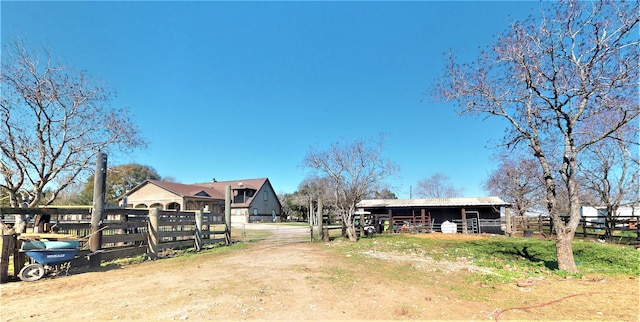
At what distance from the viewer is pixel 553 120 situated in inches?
363

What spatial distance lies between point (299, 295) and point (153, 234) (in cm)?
603

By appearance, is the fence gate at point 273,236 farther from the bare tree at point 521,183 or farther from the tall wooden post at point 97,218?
the bare tree at point 521,183

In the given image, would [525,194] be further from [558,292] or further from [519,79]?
[558,292]

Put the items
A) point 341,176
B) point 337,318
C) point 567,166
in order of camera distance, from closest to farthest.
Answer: point 337,318 < point 567,166 < point 341,176

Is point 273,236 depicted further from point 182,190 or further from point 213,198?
point 213,198

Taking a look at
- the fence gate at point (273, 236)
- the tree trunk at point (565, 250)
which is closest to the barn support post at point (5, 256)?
the fence gate at point (273, 236)

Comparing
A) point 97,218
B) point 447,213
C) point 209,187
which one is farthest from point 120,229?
point 209,187

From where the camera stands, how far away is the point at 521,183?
26.3 metres

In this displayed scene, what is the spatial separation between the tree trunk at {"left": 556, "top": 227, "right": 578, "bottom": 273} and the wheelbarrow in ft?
37.3

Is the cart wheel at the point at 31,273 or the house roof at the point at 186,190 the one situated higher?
the house roof at the point at 186,190

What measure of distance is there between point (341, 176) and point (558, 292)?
39.2 feet

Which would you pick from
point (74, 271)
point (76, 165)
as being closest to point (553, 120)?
point (74, 271)

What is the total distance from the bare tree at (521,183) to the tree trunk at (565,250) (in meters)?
19.2

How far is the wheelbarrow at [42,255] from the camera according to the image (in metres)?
6.13
